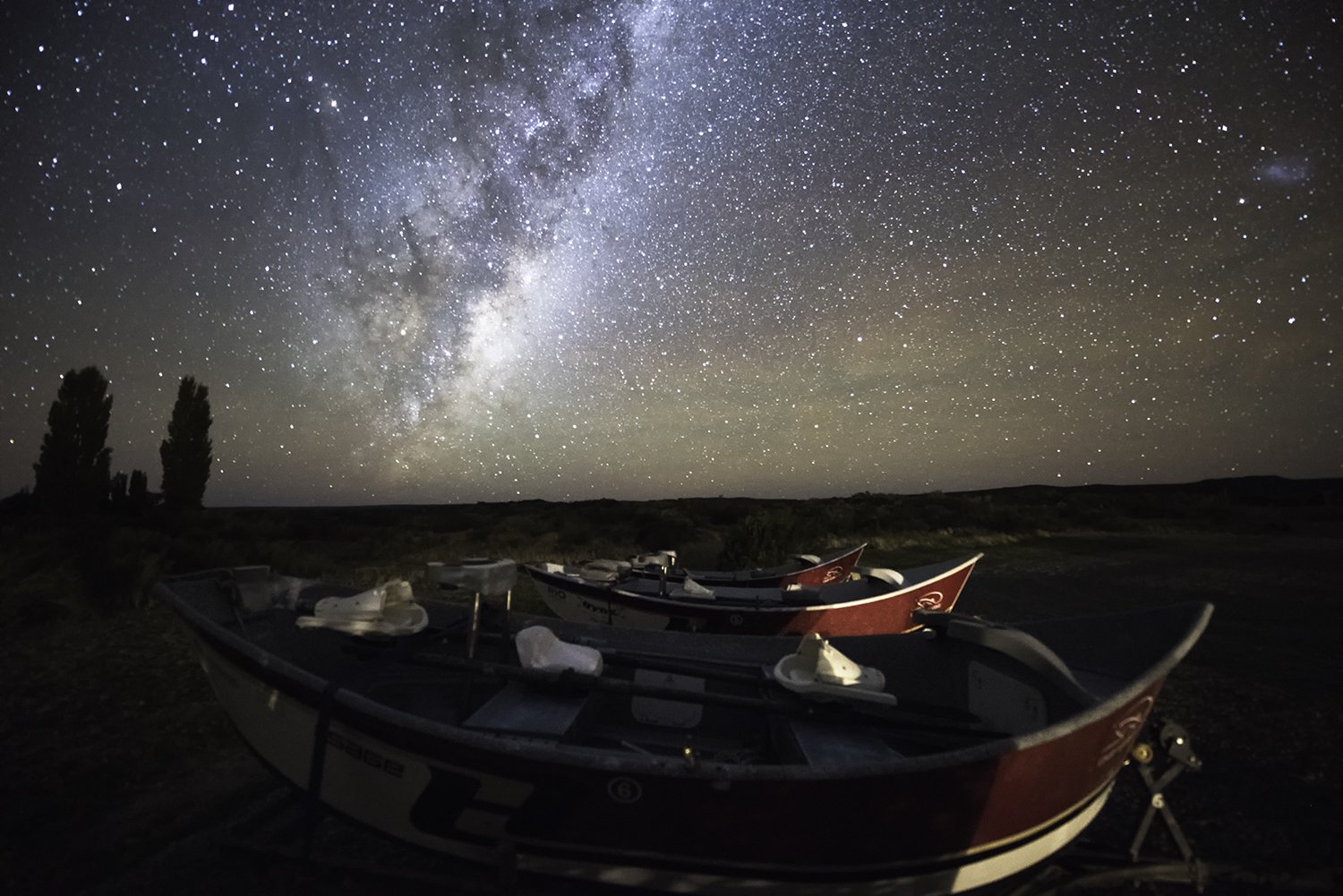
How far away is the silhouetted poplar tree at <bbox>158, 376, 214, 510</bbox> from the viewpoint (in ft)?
149

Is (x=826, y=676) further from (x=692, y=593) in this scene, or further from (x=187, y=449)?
(x=187, y=449)

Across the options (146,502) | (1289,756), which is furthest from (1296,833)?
(146,502)

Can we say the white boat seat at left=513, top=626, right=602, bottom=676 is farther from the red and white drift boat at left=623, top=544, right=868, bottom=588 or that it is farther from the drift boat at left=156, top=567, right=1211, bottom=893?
the red and white drift boat at left=623, top=544, right=868, bottom=588

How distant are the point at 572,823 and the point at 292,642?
3741 millimetres

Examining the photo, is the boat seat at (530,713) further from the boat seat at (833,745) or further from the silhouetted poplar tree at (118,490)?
the silhouetted poplar tree at (118,490)

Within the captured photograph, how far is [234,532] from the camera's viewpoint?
25.2 m

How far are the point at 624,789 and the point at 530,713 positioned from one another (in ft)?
4.85

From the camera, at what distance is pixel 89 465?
37406mm

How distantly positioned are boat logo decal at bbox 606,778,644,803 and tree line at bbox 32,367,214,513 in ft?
143

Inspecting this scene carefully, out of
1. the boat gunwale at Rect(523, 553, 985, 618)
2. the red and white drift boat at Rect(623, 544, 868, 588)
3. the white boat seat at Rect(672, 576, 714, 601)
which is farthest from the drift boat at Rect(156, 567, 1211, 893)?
the red and white drift boat at Rect(623, 544, 868, 588)

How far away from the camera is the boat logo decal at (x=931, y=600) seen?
9.59m

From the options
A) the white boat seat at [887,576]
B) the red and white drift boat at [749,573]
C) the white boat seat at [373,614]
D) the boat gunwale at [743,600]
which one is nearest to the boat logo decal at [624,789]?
the white boat seat at [373,614]

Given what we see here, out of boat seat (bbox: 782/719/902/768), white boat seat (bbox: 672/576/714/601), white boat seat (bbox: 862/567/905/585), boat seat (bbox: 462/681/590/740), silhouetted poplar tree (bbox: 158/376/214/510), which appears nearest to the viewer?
boat seat (bbox: 782/719/902/768)

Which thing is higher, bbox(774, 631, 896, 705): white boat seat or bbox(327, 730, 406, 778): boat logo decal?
bbox(774, 631, 896, 705): white boat seat
